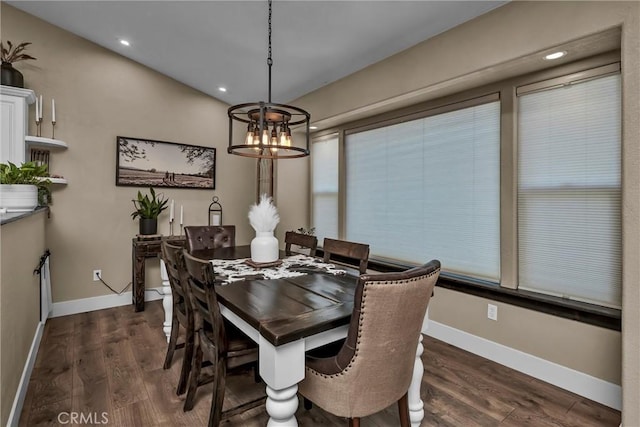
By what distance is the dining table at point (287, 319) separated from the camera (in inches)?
48.9

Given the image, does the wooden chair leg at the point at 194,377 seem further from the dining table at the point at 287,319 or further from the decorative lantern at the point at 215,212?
the decorative lantern at the point at 215,212

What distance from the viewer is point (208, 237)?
3279mm

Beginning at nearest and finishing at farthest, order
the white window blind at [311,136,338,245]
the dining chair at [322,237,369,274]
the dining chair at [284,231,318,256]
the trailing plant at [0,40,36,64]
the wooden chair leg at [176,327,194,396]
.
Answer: the wooden chair leg at [176,327,194,396], the dining chair at [322,237,369,274], the dining chair at [284,231,318,256], the trailing plant at [0,40,36,64], the white window blind at [311,136,338,245]

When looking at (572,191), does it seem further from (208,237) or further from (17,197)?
(17,197)

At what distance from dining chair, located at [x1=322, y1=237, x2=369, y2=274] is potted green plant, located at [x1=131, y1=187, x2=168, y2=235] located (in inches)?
94.0

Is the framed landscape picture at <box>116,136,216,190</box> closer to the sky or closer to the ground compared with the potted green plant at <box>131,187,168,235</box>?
closer to the sky

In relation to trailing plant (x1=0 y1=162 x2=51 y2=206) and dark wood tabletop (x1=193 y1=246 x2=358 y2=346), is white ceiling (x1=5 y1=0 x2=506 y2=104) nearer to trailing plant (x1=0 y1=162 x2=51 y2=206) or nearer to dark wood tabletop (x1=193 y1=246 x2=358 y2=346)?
trailing plant (x1=0 y1=162 x2=51 y2=206)

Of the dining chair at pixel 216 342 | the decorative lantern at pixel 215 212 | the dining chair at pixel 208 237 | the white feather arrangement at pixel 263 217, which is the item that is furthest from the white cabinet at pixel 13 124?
the dining chair at pixel 216 342

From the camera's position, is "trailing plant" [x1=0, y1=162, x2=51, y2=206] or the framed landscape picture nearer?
"trailing plant" [x1=0, y1=162, x2=51, y2=206]

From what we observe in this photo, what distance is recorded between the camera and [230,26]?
2775 mm

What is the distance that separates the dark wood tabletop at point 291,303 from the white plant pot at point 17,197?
1.31 meters

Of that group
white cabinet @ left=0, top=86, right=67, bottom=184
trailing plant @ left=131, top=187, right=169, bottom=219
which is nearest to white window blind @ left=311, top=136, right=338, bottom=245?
trailing plant @ left=131, top=187, right=169, bottom=219

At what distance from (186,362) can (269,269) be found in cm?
79

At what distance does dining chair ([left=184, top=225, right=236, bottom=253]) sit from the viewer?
3.14 m
